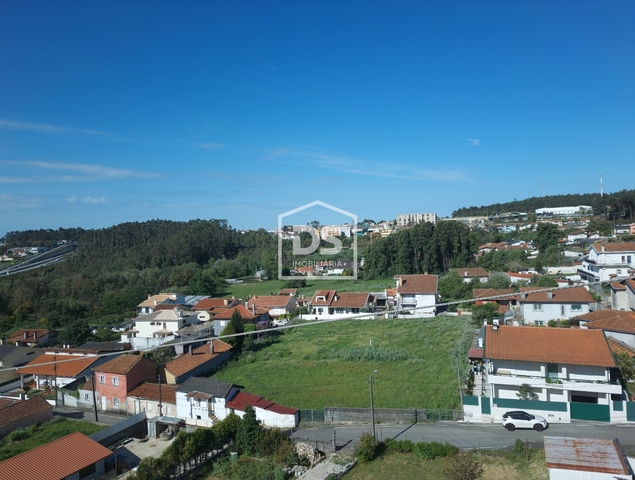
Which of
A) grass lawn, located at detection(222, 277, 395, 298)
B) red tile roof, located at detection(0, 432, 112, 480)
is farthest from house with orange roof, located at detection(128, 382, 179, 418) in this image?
grass lawn, located at detection(222, 277, 395, 298)

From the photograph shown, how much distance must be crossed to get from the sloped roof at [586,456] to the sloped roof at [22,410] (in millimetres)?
12614

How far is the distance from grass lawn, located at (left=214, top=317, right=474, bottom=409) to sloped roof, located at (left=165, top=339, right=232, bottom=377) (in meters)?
0.72

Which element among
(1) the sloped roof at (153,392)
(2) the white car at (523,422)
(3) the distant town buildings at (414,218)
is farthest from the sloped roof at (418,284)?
(3) the distant town buildings at (414,218)

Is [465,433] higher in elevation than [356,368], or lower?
lower

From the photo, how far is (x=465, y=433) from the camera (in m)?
9.38

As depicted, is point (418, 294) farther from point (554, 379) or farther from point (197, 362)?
point (554, 379)

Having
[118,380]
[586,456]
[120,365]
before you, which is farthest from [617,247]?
[118,380]

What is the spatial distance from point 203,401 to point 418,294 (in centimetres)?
1550

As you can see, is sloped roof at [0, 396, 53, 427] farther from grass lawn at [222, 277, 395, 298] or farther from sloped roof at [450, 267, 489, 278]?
sloped roof at [450, 267, 489, 278]

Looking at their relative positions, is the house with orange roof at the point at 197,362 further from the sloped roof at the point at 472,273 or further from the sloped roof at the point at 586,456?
the sloped roof at the point at 472,273

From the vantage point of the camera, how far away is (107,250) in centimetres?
5244

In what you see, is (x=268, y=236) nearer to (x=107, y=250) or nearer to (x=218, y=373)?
(x=107, y=250)

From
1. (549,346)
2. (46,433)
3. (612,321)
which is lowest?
(46,433)

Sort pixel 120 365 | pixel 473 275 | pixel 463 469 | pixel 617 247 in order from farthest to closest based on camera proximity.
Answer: pixel 473 275
pixel 617 247
pixel 120 365
pixel 463 469
